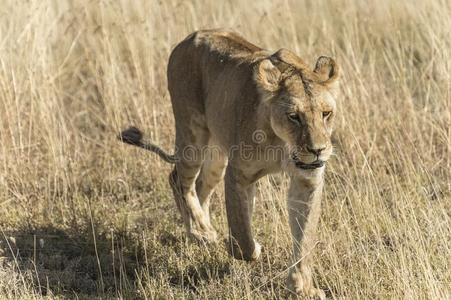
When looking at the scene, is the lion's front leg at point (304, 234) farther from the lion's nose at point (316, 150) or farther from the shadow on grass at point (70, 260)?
the shadow on grass at point (70, 260)

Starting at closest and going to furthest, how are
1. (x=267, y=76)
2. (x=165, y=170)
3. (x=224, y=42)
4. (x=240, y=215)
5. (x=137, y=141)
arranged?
(x=267, y=76), (x=240, y=215), (x=224, y=42), (x=137, y=141), (x=165, y=170)

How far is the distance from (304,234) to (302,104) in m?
0.86

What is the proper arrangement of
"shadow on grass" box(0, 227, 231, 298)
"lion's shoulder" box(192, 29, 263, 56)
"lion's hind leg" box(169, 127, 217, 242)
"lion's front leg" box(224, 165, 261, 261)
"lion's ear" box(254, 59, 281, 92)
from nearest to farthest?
1. "lion's ear" box(254, 59, 281, 92)
2. "lion's front leg" box(224, 165, 261, 261)
3. "shadow on grass" box(0, 227, 231, 298)
4. "lion's shoulder" box(192, 29, 263, 56)
5. "lion's hind leg" box(169, 127, 217, 242)

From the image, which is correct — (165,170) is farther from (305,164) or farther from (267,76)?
(305,164)

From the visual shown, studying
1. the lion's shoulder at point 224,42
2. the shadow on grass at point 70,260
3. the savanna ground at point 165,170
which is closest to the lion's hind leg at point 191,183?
the savanna ground at point 165,170

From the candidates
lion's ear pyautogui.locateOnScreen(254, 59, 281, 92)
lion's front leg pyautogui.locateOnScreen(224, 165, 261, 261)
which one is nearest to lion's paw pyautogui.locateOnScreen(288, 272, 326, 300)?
lion's front leg pyautogui.locateOnScreen(224, 165, 261, 261)

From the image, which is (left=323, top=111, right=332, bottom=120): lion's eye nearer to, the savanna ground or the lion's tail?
the savanna ground

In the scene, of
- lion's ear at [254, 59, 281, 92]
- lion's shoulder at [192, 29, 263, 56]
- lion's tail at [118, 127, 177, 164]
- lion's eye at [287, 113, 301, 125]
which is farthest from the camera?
lion's tail at [118, 127, 177, 164]

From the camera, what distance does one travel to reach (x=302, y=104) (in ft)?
15.7

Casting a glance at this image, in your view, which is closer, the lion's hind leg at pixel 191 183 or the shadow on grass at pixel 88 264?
the shadow on grass at pixel 88 264

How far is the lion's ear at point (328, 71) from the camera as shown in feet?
16.6

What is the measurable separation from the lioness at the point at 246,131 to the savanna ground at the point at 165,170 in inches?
9.5

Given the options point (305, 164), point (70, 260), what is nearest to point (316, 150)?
point (305, 164)

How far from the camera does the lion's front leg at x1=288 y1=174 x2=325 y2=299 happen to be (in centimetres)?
514
